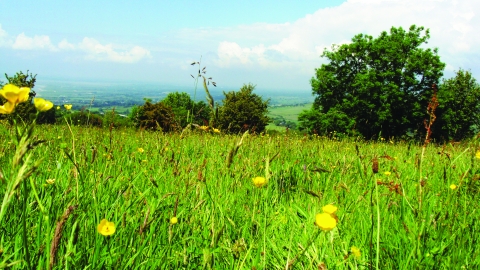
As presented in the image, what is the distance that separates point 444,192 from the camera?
262 centimetres

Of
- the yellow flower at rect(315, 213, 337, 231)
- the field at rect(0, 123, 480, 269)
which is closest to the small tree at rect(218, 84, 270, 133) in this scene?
the field at rect(0, 123, 480, 269)

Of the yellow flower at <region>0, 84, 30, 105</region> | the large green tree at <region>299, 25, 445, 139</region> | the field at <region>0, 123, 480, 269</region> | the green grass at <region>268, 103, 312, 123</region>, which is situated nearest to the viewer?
the yellow flower at <region>0, 84, 30, 105</region>

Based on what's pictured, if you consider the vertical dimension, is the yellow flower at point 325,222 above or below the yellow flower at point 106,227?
above

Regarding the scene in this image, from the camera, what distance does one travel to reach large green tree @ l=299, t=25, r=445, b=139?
107ft

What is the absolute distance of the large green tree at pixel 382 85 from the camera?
32500 mm

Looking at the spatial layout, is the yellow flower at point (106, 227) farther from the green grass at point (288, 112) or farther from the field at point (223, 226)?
the green grass at point (288, 112)

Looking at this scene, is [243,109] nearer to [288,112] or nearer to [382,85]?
[382,85]

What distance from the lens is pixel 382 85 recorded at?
32.9 m

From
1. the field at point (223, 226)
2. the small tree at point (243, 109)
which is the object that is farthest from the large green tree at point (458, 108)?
the field at point (223, 226)

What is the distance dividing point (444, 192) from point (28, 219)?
290 cm

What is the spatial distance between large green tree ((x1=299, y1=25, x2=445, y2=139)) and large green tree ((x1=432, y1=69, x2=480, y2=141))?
2.12 m

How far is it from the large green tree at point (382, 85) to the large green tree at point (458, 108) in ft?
6.96

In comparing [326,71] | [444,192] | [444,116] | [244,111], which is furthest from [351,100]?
[444,192]

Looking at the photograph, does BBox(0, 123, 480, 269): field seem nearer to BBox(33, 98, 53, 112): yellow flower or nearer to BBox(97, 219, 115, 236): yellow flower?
BBox(97, 219, 115, 236): yellow flower
